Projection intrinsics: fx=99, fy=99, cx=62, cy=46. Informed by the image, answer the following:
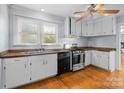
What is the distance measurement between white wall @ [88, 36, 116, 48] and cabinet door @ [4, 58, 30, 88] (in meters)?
3.59

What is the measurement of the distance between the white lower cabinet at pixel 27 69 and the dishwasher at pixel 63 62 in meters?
0.19

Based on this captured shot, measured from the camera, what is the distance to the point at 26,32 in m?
3.50

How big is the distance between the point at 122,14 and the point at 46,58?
132 inches

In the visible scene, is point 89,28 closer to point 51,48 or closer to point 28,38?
point 51,48

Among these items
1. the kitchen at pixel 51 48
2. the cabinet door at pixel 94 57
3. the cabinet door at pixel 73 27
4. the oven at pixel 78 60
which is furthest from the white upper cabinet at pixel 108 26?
the oven at pixel 78 60

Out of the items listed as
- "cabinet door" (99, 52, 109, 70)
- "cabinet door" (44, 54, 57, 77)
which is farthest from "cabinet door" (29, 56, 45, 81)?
"cabinet door" (99, 52, 109, 70)

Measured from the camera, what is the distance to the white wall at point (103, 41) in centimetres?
429

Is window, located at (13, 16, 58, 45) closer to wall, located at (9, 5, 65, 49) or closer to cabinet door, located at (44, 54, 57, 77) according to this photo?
wall, located at (9, 5, 65, 49)

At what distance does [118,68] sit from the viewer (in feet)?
13.5

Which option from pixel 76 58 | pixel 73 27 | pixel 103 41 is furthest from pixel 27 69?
pixel 103 41

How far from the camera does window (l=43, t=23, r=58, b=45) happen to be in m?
3.95

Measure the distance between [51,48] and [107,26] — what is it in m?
2.45
